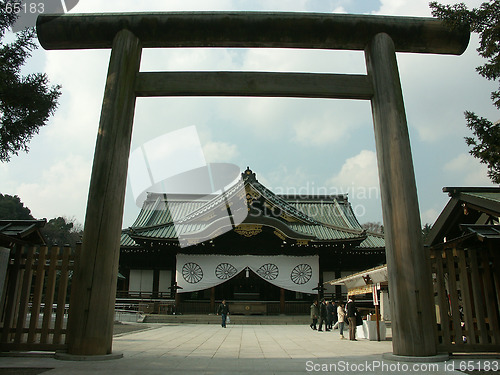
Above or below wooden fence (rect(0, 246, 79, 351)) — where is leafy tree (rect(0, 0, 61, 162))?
above

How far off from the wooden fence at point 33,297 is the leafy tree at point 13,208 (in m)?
51.7

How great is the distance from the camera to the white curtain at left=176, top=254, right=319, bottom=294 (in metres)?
21.3

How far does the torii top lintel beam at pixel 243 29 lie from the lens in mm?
7020

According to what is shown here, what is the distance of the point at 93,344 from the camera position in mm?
5574

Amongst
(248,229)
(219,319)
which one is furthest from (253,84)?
(219,319)

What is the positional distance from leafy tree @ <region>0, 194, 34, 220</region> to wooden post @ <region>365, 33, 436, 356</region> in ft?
183

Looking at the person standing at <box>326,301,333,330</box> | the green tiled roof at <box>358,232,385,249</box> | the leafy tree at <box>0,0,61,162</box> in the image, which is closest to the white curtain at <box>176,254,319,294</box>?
the green tiled roof at <box>358,232,385,249</box>

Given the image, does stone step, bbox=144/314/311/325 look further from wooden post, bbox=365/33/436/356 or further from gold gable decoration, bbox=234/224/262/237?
wooden post, bbox=365/33/436/356

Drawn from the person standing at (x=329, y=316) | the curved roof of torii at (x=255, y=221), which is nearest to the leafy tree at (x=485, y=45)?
the person standing at (x=329, y=316)

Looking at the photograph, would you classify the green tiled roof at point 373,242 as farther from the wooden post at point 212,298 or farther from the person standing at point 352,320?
the person standing at point 352,320

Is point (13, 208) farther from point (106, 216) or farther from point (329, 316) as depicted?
point (106, 216)

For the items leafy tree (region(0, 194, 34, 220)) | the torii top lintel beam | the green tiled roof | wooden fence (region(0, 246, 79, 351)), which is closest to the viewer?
wooden fence (region(0, 246, 79, 351))

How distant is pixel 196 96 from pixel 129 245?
1723cm

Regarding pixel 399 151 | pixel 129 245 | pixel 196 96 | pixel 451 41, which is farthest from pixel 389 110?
pixel 129 245
